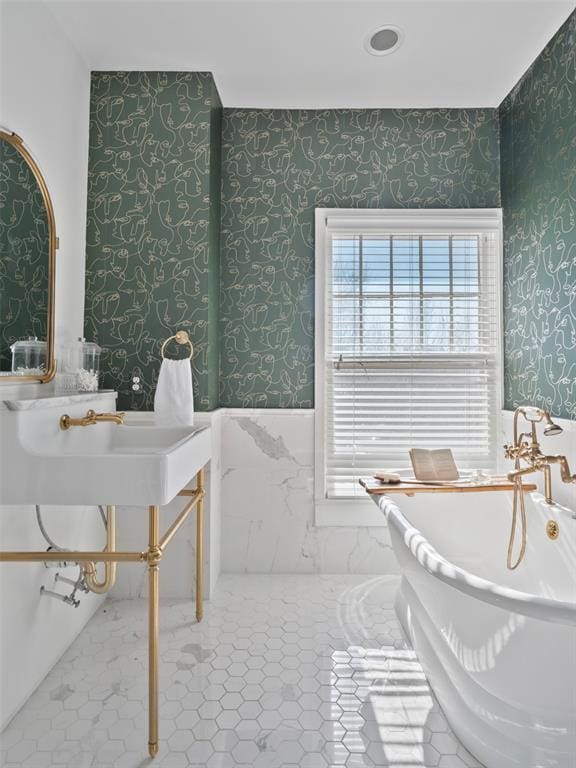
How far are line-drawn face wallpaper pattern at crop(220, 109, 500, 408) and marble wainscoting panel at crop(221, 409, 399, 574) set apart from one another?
0.69 ft

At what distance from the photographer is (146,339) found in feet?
8.23

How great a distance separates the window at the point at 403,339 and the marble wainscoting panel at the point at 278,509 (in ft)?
0.69

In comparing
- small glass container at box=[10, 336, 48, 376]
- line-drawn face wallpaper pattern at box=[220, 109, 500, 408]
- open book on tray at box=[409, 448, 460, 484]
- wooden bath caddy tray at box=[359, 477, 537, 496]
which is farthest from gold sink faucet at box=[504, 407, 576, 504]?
small glass container at box=[10, 336, 48, 376]

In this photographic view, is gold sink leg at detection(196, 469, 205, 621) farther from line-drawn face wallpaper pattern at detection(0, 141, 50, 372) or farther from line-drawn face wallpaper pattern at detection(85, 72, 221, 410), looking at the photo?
line-drawn face wallpaper pattern at detection(0, 141, 50, 372)

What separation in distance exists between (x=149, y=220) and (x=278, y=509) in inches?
67.8

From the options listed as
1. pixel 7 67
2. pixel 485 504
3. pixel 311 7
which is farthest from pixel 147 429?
pixel 311 7

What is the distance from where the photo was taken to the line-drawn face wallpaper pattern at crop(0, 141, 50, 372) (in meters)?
1.70

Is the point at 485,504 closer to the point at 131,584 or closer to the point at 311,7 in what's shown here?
the point at 131,584

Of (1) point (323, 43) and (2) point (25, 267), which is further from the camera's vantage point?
(1) point (323, 43)

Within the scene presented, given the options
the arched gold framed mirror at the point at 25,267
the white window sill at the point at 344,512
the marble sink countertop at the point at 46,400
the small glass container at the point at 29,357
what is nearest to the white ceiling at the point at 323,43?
the arched gold framed mirror at the point at 25,267

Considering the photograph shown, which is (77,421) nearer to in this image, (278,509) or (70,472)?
(70,472)

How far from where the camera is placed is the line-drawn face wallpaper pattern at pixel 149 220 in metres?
2.50

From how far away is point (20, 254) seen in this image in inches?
71.3

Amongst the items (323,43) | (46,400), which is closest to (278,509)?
(46,400)
